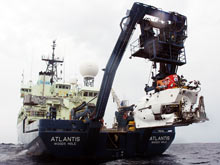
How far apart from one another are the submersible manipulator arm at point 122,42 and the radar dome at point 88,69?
1352 centimetres

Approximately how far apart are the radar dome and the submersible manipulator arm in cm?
1352

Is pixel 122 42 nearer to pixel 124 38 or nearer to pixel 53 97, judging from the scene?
pixel 124 38

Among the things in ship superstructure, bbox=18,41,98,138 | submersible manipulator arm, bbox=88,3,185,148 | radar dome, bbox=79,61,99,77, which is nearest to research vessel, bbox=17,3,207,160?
submersible manipulator arm, bbox=88,3,185,148

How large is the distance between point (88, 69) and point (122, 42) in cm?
1453

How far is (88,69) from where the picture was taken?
2962cm

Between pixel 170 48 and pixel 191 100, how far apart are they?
14.5 ft

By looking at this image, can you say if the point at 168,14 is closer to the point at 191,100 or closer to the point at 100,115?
the point at 191,100

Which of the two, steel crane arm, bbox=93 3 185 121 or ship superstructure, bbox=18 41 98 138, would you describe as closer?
steel crane arm, bbox=93 3 185 121

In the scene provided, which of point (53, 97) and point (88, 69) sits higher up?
point (88, 69)

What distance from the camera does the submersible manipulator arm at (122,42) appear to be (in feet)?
50.1

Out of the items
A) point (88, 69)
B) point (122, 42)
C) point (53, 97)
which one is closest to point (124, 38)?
point (122, 42)

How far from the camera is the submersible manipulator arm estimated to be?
50.1ft

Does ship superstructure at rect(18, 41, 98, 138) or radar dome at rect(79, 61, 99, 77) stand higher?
radar dome at rect(79, 61, 99, 77)

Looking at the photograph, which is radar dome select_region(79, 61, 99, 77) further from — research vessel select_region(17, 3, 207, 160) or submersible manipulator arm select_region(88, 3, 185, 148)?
submersible manipulator arm select_region(88, 3, 185, 148)
